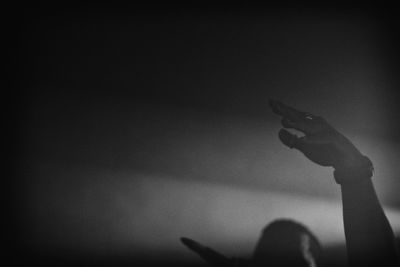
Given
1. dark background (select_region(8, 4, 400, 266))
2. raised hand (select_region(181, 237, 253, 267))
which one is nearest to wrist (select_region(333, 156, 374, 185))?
raised hand (select_region(181, 237, 253, 267))

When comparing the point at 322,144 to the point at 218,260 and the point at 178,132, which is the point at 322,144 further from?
the point at 178,132

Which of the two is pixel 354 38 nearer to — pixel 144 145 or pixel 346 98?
pixel 346 98

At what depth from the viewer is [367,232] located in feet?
3.13

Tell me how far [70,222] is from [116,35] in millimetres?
1754

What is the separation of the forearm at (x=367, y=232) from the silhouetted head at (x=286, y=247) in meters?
0.41

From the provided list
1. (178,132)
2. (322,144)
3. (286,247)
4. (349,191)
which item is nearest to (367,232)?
(349,191)

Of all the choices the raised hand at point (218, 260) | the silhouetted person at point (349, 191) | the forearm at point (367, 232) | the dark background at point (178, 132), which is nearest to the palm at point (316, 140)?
the silhouetted person at point (349, 191)

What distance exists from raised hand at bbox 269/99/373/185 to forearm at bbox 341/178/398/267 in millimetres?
78

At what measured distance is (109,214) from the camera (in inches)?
127

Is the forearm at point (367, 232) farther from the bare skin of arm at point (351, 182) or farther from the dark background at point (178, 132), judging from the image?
the dark background at point (178, 132)

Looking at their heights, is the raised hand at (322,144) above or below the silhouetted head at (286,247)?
above

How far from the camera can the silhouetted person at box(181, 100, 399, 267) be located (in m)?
0.94

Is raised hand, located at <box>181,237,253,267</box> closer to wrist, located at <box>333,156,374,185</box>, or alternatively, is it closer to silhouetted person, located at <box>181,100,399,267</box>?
silhouetted person, located at <box>181,100,399,267</box>

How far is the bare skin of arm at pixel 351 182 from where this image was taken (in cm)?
94
